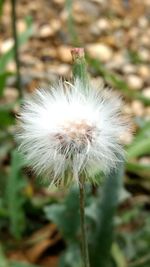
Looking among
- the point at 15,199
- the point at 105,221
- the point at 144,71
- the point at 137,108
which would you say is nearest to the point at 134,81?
the point at 144,71

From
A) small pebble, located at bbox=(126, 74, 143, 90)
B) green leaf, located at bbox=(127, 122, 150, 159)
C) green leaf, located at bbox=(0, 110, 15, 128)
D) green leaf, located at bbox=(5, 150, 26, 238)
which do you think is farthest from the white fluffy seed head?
small pebble, located at bbox=(126, 74, 143, 90)

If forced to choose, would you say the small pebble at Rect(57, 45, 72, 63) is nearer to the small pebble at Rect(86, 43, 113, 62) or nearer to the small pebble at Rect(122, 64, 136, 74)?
the small pebble at Rect(86, 43, 113, 62)

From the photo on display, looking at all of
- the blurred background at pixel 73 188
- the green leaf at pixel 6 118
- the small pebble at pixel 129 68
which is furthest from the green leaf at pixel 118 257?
the small pebble at pixel 129 68

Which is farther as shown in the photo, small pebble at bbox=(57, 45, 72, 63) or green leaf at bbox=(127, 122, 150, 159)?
small pebble at bbox=(57, 45, 72, 63)

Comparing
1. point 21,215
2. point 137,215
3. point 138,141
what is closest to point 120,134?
point 138,141

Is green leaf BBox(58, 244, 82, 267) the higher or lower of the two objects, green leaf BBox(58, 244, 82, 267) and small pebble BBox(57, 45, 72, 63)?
the lower

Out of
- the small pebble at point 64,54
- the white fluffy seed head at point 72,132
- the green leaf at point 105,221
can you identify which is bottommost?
the green leaf at point 105,221

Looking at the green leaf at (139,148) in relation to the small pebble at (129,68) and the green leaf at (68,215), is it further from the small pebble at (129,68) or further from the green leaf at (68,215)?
the small pebble at (129,68)

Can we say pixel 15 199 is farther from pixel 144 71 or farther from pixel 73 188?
pixel 144 71
